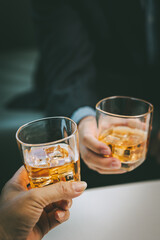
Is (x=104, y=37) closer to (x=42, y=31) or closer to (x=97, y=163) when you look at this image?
(x=42, y=31)

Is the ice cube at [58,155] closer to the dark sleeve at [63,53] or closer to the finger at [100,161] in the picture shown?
the finger at [100,161]

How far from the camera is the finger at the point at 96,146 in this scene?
763 millimetres

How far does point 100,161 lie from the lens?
31.7 inches

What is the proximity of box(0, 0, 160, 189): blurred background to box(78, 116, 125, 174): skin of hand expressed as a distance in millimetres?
519

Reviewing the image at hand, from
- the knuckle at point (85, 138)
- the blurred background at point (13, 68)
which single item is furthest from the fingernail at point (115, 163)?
the blurred background at point (13, 68)

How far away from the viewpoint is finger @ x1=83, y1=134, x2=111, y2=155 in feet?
2.50

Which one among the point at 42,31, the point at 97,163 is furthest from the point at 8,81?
the point at 97,163

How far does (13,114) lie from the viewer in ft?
5.63

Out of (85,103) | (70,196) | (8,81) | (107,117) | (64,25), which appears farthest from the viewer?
(8,81)

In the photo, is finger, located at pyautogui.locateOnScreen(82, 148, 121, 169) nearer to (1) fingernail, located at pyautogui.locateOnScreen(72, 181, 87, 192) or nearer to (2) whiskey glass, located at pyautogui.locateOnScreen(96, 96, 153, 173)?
(2) whiskey glass, located at pyautogui.locateOnScreen(96, 96, 153, 173)

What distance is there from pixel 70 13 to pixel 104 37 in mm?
284

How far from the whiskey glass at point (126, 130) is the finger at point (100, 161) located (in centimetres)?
2

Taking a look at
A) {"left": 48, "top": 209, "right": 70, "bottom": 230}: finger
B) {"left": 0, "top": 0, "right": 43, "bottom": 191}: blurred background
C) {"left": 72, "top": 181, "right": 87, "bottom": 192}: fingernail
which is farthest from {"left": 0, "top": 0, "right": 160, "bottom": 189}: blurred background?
{"left": 72, "top": 181, "right": 87, "bottom": 192}: fingernail

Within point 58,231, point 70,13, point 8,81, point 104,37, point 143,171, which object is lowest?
point 143,171
